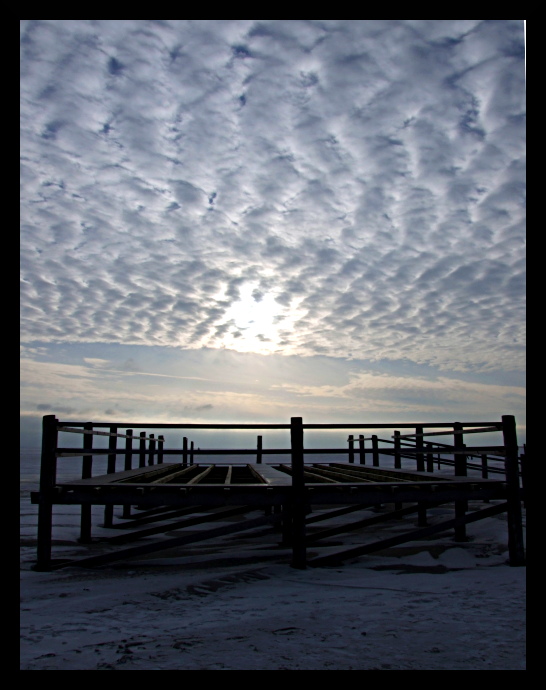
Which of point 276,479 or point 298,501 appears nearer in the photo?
point 298,501

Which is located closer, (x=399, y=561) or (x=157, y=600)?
(x=157, y=600)

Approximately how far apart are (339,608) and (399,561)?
8.81 feet

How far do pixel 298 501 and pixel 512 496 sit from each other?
3193mm

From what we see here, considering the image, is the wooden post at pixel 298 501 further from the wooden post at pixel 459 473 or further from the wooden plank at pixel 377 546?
the wooden post at pixel 459 473

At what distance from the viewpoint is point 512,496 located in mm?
7500

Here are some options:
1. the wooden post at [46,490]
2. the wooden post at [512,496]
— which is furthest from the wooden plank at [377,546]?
the wooden post at [46,490]

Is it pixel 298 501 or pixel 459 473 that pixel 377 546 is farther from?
pixel 459 473

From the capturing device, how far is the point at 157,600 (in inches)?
218

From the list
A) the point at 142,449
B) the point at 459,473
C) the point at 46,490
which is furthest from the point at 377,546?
the point at 142,449

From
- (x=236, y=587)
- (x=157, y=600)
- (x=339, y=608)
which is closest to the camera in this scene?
(x=339, y=608)

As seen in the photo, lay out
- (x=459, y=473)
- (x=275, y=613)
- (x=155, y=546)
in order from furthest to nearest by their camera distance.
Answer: (x=459, y=473) → (x=155, y=546) → (x=275, y=613)

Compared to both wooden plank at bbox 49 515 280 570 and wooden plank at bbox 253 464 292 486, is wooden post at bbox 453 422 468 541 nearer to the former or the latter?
wooden plank at bbox 253 464 292 486
